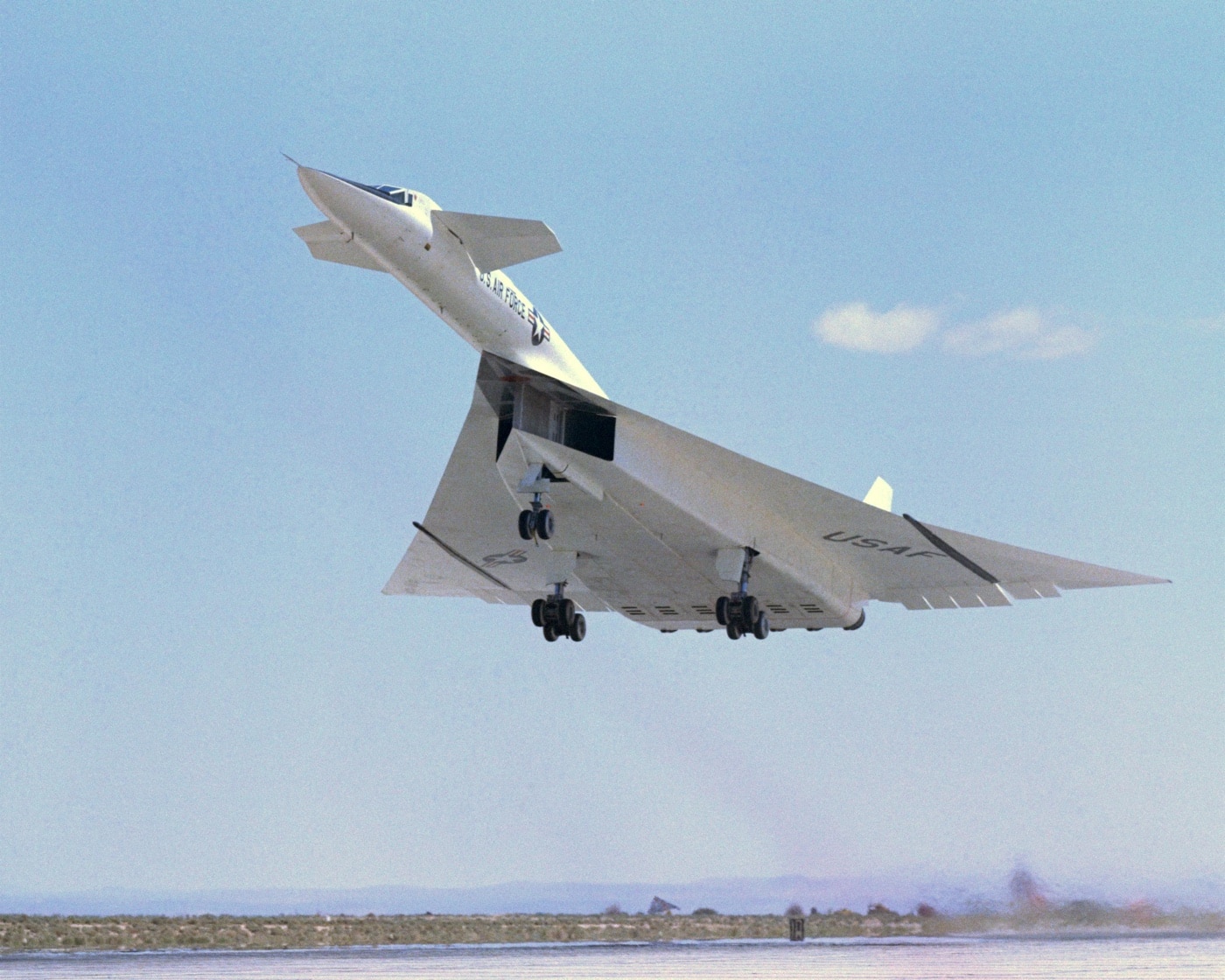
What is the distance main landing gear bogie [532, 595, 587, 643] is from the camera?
2164 centimetres

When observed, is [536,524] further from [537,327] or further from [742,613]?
[742,613]

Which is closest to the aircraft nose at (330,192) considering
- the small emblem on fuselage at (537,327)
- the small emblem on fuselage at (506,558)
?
the small emblem on fuselage at (537,327)

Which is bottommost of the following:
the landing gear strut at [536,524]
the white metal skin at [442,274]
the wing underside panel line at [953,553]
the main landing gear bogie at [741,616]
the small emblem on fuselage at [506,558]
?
the main landing gear bogie at [741,616]

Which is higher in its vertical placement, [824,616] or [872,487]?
[872,487]

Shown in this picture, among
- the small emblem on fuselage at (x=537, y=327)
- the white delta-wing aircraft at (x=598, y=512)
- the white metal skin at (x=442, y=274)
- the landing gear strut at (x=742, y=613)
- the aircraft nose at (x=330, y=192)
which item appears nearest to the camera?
the aircraft nose at (x=330, y=192)

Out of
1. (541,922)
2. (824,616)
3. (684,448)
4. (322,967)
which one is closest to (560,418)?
(684,448)

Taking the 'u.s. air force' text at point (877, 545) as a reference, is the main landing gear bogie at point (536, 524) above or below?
below

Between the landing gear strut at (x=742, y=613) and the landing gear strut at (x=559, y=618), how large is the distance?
220 cm

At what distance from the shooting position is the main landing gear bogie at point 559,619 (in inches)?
852

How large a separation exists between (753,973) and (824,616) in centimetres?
665

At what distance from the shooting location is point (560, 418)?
1900cm

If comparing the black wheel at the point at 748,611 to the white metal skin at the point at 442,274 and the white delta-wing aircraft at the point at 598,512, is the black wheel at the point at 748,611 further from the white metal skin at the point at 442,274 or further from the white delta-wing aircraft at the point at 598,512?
the white metal skin at the point at 442,274

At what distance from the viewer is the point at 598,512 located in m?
19.6

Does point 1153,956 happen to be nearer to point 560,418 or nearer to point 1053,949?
point 1053,949
